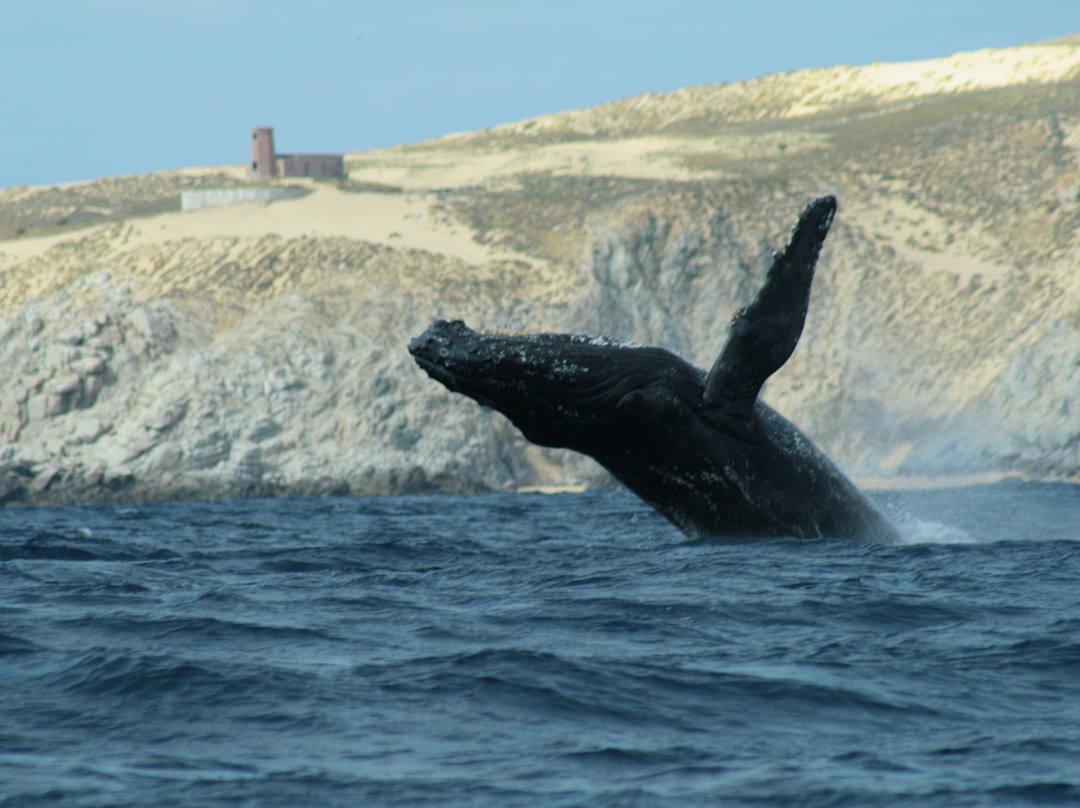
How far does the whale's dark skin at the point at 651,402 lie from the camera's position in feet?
29.6

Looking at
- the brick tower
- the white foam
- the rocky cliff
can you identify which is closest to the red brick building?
the brick tower

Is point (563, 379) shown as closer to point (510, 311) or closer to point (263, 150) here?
point (510, 311)

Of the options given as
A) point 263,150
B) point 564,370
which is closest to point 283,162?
point 263,150

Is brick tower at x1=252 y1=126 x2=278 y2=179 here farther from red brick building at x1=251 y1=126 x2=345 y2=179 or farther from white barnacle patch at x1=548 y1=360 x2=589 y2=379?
white barnacle patch at x1=548 y1=360 x2=589 y2=379

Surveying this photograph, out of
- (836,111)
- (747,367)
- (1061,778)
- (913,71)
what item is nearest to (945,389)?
(747,367)

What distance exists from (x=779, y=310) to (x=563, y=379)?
65.1 inches

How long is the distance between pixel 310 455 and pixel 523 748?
35995 millimetres

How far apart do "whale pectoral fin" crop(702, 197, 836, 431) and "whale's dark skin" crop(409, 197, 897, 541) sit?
13 mm

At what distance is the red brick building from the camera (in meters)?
71.4

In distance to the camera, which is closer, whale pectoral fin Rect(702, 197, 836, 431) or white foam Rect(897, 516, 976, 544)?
whale pectoral fin Rect(702, 197, 836, 431)

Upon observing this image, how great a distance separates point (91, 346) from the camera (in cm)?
4334

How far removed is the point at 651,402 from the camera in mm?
A: 9008

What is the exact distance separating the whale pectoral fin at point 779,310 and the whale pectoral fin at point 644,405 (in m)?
0.52

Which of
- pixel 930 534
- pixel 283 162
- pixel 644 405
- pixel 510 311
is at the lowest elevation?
pixel 930 534
